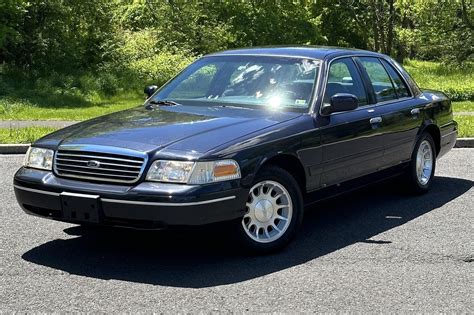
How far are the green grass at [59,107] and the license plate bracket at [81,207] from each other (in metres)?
10.5

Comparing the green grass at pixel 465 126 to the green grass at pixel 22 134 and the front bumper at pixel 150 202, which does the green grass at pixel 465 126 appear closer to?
the green grass at pixel 22 134

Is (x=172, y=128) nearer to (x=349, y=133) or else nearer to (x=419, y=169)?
(x=349, y=133)

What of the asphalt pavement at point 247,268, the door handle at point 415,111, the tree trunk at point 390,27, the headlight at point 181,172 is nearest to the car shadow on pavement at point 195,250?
the asphalt pavement at point 247,268

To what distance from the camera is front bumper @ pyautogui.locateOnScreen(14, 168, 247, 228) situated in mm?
5016

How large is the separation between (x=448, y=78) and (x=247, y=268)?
22628 mm

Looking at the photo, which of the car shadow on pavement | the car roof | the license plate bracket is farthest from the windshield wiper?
the license plate bracket

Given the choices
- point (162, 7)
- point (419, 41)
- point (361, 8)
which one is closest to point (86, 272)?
point (162, 7)

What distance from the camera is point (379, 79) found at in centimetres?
741

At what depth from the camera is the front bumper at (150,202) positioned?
16.5 ft

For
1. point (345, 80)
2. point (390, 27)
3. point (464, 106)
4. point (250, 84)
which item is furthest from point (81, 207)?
point (390, 27)

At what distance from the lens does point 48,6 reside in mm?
22328

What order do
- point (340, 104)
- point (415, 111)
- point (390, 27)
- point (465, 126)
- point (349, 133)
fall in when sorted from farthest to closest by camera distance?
point (390, 27) → point (465, 126) → point (415, 111) → point (349, 133) → point (340, 104)

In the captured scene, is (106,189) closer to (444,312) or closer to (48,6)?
(444,312)

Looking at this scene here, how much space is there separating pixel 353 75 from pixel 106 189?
289 centimetres
